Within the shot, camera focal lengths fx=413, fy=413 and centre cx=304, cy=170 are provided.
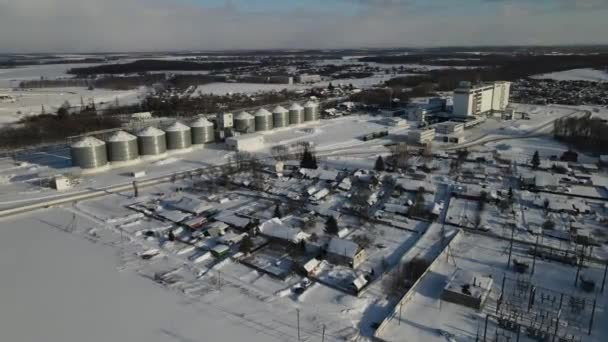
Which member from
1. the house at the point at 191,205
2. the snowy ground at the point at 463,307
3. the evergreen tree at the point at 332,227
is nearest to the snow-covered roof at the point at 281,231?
the evergreen tree at the point at 332,227

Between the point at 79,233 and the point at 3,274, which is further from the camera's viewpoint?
the point at 79,233

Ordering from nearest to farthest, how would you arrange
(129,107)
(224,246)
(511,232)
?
(224,246), (511,232), (129,107)

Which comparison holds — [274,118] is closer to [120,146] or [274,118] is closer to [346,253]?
[120,146]

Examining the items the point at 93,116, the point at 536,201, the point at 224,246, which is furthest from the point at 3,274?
the point at 93,116

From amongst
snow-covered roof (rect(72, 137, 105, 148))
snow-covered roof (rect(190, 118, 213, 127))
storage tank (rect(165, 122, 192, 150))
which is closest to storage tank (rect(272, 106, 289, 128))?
snow-covered roof (rect(190, 118, 213, 127))

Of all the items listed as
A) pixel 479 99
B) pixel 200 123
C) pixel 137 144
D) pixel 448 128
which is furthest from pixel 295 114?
pixel 479 99

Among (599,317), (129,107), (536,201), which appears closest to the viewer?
(599,317)

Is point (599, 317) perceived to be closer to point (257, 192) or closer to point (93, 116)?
point (257, 192)
